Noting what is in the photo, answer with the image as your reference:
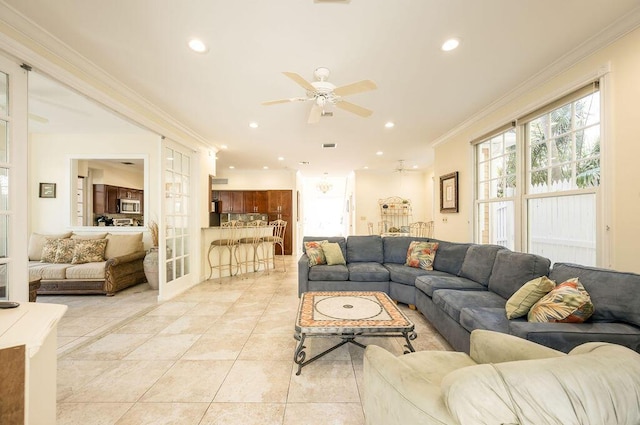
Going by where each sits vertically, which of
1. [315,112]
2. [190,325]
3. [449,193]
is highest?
[315,112]

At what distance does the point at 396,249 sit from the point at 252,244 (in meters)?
2.95

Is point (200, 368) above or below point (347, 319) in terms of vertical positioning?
below

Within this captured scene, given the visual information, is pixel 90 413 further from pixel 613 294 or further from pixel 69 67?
pixel 613 294

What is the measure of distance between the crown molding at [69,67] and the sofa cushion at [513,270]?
14.4 ft

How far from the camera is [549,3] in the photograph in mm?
1733

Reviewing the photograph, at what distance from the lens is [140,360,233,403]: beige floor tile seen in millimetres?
1771

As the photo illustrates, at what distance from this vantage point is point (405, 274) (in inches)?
138

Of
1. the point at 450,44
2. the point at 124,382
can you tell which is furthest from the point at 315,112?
the point at 124,382

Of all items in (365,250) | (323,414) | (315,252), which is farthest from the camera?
(365,250)

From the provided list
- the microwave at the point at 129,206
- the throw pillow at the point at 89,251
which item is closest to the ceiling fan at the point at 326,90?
the throw pillow at the point at 89,251

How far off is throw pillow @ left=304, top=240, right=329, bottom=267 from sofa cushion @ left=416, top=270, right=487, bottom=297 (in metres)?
1.45

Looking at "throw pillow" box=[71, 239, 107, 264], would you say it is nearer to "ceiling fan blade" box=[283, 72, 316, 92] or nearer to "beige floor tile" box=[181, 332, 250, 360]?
"beige floor tile" box=[181, 332, 250, 360]

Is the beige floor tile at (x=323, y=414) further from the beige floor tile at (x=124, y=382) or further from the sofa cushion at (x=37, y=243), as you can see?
the sofa cushion at (x=37, y=243)

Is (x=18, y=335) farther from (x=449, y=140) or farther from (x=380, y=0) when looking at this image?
(x=449, y=140)
